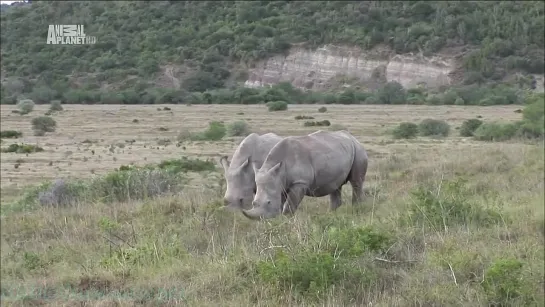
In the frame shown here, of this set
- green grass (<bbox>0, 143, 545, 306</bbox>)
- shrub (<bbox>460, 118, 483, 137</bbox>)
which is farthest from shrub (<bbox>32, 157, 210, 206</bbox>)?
shrub (<bbox>460, 118, 483, 137</bbox>)

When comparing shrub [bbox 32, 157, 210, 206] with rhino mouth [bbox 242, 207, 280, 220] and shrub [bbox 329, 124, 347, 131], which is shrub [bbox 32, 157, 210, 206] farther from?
shrub [bbox 329, 124, 347, 131]

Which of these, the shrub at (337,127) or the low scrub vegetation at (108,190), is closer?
the low scrub vegetation at (108,190)

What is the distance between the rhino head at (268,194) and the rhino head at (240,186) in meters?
0.67

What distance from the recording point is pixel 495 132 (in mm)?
27234

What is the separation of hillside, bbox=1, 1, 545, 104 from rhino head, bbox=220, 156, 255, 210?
44.8 metres

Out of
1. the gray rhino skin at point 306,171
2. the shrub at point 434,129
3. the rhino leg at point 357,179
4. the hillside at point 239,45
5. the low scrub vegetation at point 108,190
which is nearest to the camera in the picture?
the gray rhino skin at point 306,171

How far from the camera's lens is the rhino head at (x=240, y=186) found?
10.6m

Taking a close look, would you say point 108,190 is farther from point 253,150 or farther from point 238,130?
point 238,130

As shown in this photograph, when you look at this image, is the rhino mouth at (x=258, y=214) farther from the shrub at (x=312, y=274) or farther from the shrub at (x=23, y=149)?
the shrub at (x=23, y=149)

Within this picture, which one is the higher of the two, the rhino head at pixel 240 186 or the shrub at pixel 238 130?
the rhino head at pixel 240 186

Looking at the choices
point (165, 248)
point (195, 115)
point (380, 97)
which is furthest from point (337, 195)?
point (380, 97)

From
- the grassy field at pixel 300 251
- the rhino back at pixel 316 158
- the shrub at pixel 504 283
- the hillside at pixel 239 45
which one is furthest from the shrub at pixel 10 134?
the shrub at pixel 504 283

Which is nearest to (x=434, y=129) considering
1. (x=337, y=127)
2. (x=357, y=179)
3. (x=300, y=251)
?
(x=337, y=127)

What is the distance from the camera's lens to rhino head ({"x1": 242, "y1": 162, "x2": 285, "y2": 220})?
9.65 m
